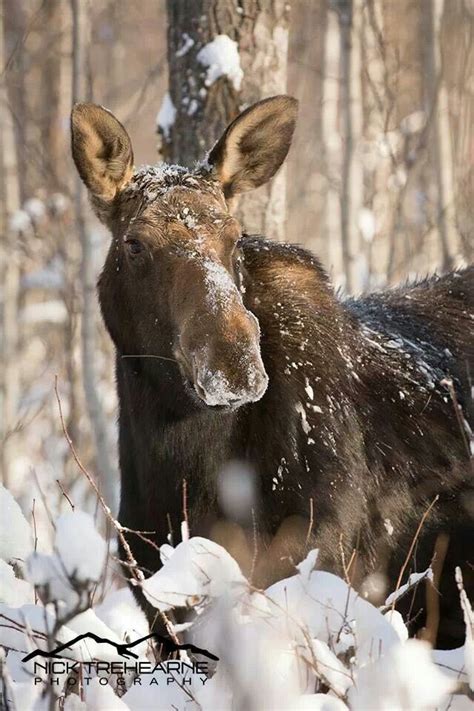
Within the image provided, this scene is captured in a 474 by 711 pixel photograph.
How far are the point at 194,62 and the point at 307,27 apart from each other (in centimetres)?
910

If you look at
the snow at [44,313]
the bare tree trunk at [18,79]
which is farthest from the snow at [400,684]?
the snow at [44,313]

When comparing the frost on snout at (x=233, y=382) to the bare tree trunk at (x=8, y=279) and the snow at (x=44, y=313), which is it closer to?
the bare tree trunk at (x=8, y=279)

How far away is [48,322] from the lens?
20422 millimetres

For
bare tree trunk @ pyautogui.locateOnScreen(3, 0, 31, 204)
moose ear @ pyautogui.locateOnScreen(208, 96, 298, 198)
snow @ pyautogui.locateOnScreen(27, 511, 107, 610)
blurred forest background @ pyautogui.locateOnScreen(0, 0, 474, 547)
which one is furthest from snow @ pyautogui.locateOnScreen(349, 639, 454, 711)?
bare tree trunk @ pyautogui.locateOnScreen(3, 0, 31, 204)

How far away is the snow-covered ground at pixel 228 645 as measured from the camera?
2.96m

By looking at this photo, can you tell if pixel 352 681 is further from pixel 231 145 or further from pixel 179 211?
pixel 231 145

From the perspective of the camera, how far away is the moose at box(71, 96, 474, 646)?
4551 millimetres

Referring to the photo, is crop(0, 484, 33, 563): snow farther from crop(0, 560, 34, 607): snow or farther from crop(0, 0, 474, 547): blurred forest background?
crop(0, 0, 474, 547): blurred forest background

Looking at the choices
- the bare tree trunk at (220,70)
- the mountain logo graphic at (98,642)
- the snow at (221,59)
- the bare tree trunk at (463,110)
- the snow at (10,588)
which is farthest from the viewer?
the bare tree trunk at (463,110)

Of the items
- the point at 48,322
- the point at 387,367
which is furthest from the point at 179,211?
the point at 48,322

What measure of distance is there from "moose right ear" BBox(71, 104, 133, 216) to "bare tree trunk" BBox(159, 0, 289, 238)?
1.50 metres

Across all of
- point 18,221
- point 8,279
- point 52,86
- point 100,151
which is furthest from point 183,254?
point 52,86

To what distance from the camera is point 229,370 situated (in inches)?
159

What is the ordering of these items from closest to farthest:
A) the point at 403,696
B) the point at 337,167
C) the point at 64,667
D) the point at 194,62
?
the point at 403,696, the point at 64,667, the point at 194,62, the point at 337,167
